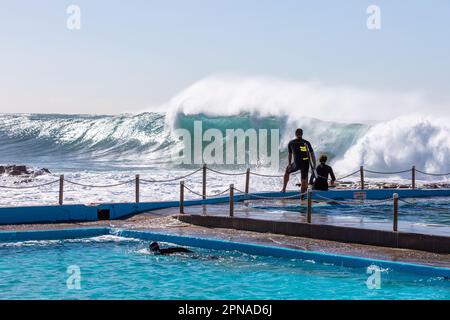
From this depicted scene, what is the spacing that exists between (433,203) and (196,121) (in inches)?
1278

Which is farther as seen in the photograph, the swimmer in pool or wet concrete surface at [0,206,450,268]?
the swimmer in pool

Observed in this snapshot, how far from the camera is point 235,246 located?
10922mm

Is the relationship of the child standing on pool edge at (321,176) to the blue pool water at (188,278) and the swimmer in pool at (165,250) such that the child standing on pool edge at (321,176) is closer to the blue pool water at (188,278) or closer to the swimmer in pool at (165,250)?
the blue pool water at (188,278)

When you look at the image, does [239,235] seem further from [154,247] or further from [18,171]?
[18,171]

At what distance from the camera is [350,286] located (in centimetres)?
874

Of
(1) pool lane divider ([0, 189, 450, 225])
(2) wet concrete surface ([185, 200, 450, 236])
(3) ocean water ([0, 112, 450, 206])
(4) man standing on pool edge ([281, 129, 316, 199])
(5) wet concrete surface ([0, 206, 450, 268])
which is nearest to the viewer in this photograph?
(5) wet concrete surface ([0, 206, 450, 268])

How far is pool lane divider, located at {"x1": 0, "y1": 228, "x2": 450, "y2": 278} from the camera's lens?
9.17 m

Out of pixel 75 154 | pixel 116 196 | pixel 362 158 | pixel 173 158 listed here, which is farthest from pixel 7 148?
pixel 116 196

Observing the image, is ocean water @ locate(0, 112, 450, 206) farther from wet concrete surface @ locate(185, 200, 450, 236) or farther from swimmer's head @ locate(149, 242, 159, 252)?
swimmer's head @ locate(149, 242, 159, 252)

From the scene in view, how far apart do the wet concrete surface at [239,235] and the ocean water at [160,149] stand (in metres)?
5.47

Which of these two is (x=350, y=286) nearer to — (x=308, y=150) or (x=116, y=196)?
(x=308, y=150)

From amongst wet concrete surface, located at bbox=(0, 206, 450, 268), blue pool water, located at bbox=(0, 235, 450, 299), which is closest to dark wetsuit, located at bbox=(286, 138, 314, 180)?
wet concrete surface, located at bbox=(0, 206, 450, 268)

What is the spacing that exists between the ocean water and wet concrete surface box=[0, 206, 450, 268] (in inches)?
215

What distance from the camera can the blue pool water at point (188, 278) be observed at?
8.37 m
